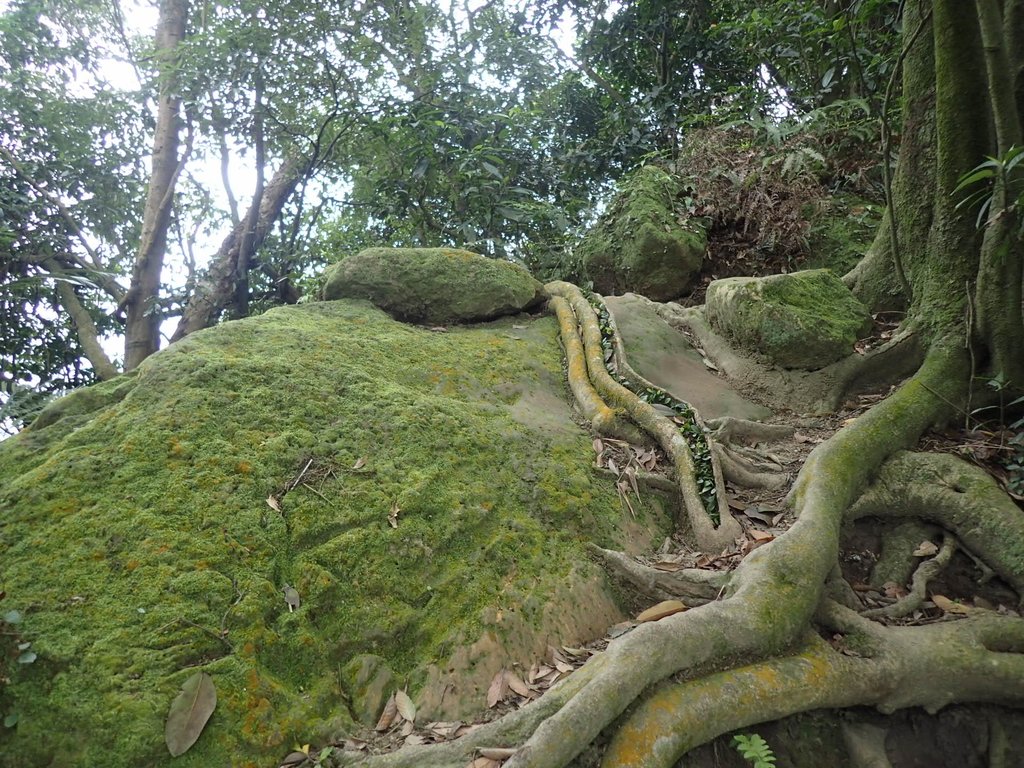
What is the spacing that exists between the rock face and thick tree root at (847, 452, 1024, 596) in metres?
1.25

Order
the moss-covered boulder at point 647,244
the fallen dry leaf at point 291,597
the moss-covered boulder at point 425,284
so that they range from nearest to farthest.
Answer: the fallen dry leaf at point 291,597, the moss-covered boulder at point 425,284, the moss-covered boulder at point 647,244

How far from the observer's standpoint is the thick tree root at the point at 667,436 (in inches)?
135

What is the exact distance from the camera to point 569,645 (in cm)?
279

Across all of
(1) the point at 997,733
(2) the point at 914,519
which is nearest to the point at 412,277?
(2) the point at 914,519

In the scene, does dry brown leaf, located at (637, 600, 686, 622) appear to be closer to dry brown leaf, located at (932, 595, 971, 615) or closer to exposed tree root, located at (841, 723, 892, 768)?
exposed tree root, located at (841, 723, 892, 768)

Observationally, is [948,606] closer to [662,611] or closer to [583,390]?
[662,611]

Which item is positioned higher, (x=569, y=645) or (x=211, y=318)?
(x=211, y=318)

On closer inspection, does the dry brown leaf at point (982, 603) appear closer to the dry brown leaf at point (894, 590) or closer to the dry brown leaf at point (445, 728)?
the dry brown leaf at point (894, 590)

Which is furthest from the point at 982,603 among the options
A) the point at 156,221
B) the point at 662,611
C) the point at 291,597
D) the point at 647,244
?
the point at 156,221

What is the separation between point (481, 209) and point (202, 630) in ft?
21.9

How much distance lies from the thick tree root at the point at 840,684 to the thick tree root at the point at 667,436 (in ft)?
2.33

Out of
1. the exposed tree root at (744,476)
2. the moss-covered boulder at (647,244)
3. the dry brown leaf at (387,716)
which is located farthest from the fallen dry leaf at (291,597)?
the moss-covered boulder at (647,244)

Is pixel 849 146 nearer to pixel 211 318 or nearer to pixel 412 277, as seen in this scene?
pixel 412 277

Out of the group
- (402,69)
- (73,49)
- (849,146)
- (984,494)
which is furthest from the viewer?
(73,49)
